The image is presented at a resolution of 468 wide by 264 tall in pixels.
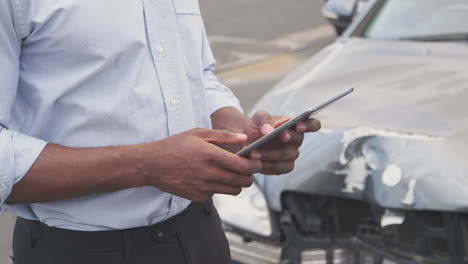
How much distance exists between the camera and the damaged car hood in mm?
2369

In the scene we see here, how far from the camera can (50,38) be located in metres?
1.29

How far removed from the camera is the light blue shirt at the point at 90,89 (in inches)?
49.8

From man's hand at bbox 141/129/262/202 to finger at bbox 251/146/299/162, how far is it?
0.15 feet

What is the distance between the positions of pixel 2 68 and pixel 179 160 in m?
0.35

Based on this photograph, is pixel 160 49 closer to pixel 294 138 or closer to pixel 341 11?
pixel 294 138

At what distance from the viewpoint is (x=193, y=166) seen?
130cm

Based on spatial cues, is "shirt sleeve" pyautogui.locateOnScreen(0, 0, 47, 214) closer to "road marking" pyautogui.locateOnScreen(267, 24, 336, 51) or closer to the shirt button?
the shirt button

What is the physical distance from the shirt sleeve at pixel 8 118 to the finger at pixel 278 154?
418mm

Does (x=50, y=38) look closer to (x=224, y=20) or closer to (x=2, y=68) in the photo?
(x=2, y=68)

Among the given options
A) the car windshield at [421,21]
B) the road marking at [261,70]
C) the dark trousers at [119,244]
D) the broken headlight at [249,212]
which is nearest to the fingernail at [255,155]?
the dark trousers at [119,244]

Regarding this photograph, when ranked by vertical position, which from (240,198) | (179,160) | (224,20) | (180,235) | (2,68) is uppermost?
(2,68)

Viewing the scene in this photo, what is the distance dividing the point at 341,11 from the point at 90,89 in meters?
3.04

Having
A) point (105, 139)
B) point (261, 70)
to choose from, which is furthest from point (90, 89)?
point (261, 70)

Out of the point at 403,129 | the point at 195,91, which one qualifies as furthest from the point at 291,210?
the point at 195,91
